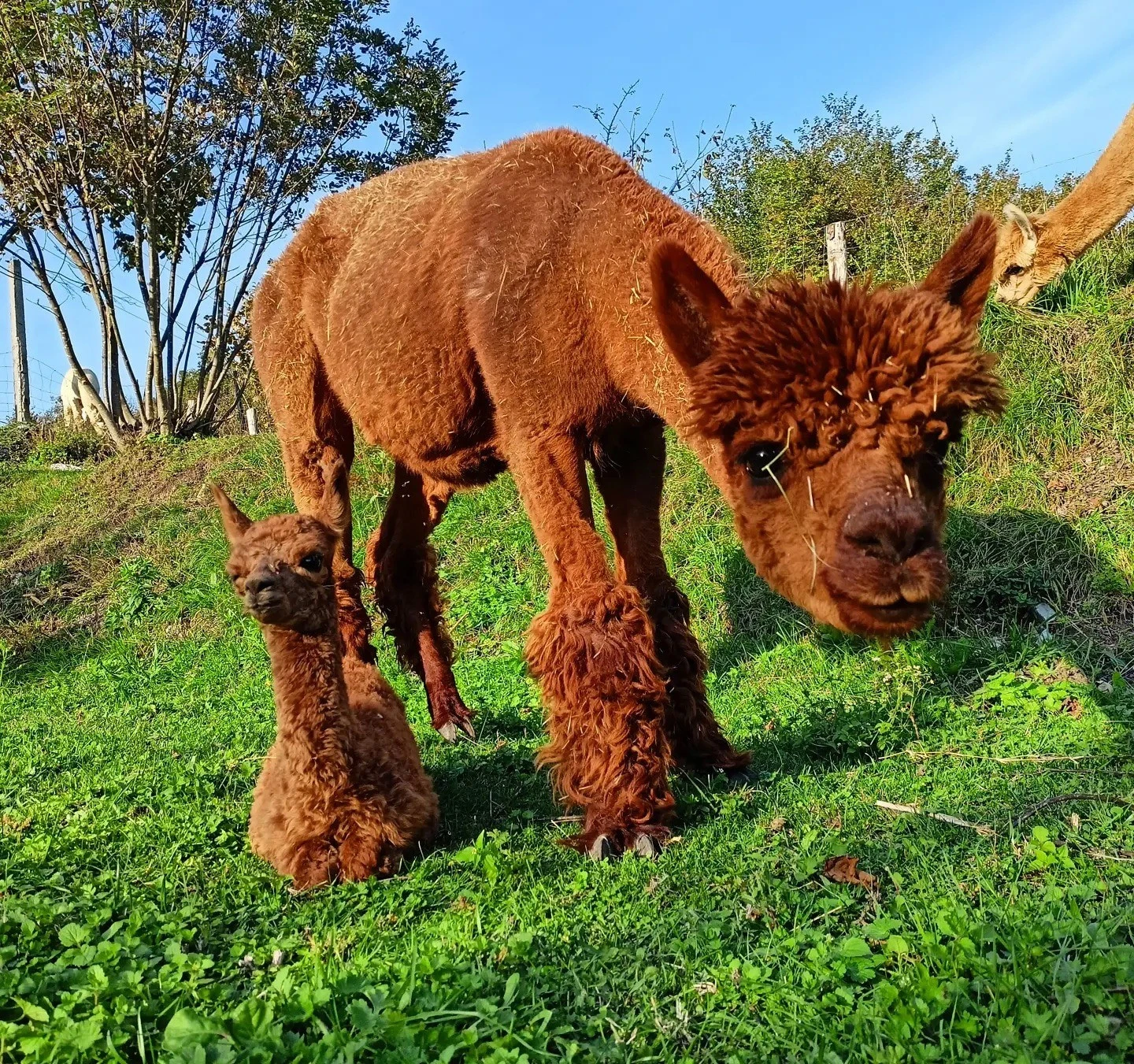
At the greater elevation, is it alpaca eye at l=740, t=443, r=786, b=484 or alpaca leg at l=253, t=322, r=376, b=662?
alpaca leg at l=253, t=322, r=376, b=662

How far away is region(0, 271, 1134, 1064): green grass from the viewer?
201 centimetres

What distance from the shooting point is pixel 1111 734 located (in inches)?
153

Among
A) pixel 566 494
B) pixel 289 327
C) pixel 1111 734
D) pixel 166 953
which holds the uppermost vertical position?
pixel 289 327

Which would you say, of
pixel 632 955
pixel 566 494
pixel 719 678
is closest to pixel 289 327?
pixel 566 494

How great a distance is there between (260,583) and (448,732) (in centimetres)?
244

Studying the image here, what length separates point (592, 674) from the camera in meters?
3.41

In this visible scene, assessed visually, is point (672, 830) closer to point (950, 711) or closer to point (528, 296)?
point (950, 711)

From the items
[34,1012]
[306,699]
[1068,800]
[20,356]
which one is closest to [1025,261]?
[1068,800]

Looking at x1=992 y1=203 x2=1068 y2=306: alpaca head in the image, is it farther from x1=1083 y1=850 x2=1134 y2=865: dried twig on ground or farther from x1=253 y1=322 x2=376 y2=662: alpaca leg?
x1=1083 y1=850 x2=1134 y2=865: dried twig on ground

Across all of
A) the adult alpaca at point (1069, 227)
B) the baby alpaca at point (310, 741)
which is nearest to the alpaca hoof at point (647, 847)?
the baby alpaca at point (310, 741)

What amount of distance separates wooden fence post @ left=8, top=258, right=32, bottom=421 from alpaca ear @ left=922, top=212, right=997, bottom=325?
19.8 metres

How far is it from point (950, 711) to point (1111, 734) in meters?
0.75

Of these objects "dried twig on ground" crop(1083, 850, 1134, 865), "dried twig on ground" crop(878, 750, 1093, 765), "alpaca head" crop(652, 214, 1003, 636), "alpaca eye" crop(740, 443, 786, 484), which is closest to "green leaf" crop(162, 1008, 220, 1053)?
"alpaca head" crop(652, 214, 1003, 636)

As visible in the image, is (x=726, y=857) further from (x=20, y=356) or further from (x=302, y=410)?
(x=20, y=356)
